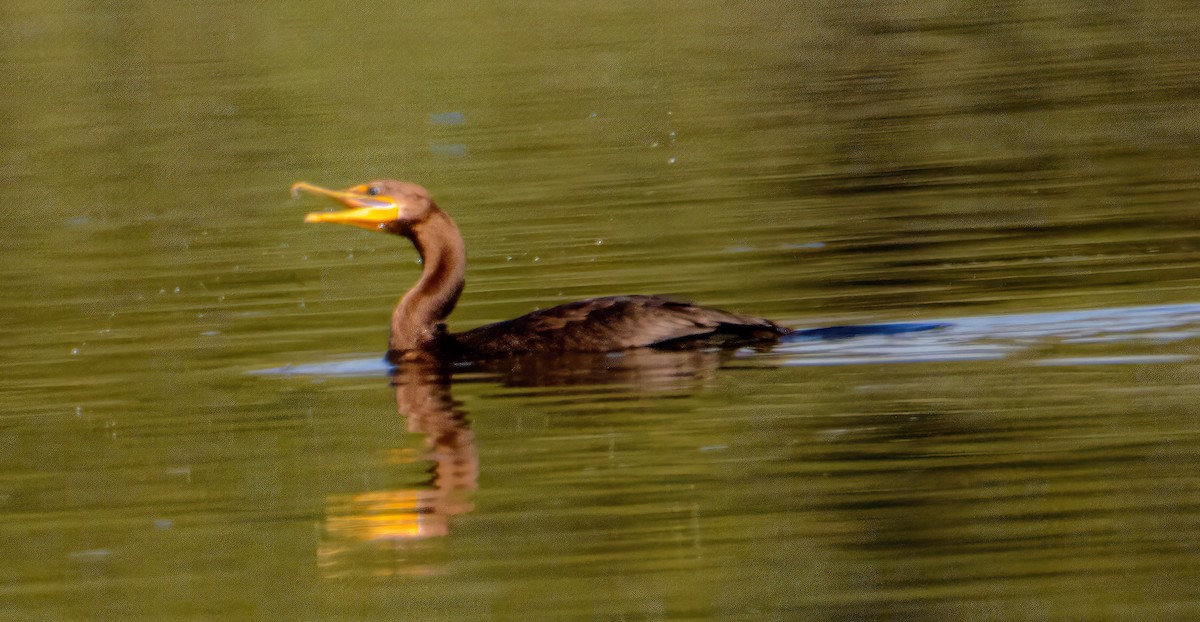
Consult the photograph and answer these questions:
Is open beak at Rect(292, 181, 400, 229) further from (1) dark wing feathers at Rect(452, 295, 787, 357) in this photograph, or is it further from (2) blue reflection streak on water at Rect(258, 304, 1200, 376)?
(1) dark wing feathers at Rect(452, 295, 787, 357)

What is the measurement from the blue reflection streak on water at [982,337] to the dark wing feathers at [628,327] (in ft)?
0.71

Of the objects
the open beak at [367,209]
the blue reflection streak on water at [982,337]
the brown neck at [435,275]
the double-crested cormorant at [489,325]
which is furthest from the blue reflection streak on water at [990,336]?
the open beak at [367,209]

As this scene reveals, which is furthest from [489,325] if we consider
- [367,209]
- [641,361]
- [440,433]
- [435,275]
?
[440,433]

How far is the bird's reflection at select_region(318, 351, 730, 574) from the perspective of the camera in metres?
8.27

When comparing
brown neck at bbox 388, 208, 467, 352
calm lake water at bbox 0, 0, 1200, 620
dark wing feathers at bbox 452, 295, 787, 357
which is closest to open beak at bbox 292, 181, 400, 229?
brown neck at bbox 388, 208, 467, 352

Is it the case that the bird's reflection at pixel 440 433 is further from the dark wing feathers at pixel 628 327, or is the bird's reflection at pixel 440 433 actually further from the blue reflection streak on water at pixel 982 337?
the blue reflection streak on water at pixel 982 337

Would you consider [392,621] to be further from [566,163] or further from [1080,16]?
[1080,16]

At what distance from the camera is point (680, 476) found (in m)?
8.72

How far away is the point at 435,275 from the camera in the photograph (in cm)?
1252

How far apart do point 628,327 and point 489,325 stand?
945 millimetres

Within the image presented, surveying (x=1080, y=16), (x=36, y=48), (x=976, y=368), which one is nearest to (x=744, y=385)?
(x=976, y=368)

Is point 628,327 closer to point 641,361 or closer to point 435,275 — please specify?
point 641,361

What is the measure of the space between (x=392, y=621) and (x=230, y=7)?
101 feet

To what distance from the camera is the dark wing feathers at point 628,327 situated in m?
11.4
